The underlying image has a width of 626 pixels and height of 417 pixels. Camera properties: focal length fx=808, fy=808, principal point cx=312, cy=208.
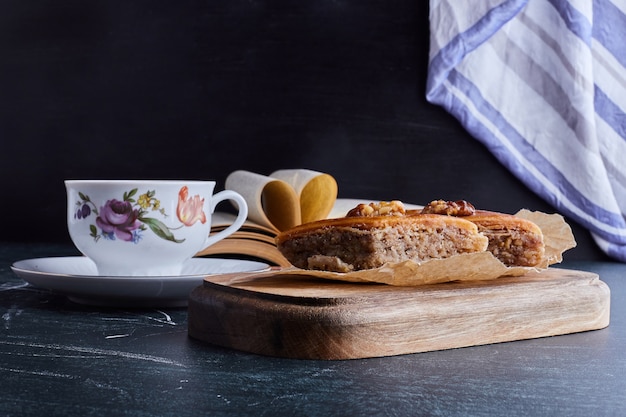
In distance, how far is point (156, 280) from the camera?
2.84ft

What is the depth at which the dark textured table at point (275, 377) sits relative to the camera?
0.53 meters

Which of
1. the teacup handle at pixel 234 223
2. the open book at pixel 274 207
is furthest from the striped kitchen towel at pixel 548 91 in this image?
the teacup handle at pixel 234 223

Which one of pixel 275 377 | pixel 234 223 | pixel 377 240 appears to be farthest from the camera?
pixel 234 223

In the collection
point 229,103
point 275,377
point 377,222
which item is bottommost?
point 275,377

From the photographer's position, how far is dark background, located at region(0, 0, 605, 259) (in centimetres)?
210

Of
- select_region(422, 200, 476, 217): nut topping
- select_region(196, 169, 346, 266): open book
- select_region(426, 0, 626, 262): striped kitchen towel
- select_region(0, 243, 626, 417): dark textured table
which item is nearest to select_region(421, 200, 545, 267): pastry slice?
select_region(422, 200, 476, 217): nut topping

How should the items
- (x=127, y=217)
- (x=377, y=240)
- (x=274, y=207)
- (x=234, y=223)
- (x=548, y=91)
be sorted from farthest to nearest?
(x=548, y=91) → (x=274, y=207) → (x=234, y=223) → (x=127, y=217) → (x=377, y=240)

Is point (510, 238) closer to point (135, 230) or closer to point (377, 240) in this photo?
point (377, 240)

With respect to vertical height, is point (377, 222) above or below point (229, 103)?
below

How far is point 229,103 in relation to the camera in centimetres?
214

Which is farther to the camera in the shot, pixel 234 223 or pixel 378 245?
pixel 234 223

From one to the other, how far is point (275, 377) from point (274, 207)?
914mm

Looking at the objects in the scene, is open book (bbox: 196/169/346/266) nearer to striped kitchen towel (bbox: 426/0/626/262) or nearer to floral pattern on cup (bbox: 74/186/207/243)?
floral pattern on cup (bbox: 74/186/207/243)

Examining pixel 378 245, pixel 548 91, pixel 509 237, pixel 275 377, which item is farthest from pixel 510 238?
pixel 548 91
